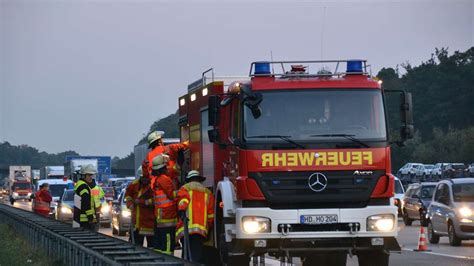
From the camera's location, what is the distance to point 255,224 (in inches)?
641

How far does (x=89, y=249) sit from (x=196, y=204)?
12.5 feet

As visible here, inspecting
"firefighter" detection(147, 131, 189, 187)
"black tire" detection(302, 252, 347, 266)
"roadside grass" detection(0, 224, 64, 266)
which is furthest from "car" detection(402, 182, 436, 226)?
"firefighter" detection(147, 131, 189, 187)

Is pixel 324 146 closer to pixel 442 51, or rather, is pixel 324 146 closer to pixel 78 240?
pixel 78 240

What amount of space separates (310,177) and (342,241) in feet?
3.10

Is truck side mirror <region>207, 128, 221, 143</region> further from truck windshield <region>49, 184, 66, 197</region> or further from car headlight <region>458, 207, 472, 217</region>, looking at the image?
truck windshield <region>49, 184, 66, 197</region>

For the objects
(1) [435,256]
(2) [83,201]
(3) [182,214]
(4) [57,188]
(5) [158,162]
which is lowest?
(1) [435,256]

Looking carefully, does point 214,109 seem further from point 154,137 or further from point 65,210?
point 65,210

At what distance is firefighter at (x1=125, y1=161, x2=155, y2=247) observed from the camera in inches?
777

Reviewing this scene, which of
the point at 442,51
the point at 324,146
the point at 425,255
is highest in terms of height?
the point at 442,51

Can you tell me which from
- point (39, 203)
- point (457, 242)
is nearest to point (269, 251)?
point (457, 242)

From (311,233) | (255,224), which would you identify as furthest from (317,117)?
(255,224)

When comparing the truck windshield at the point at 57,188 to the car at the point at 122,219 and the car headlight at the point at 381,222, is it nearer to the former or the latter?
the car at the point at 122,219

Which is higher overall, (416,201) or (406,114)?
(406,114)

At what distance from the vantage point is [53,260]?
19016mm
